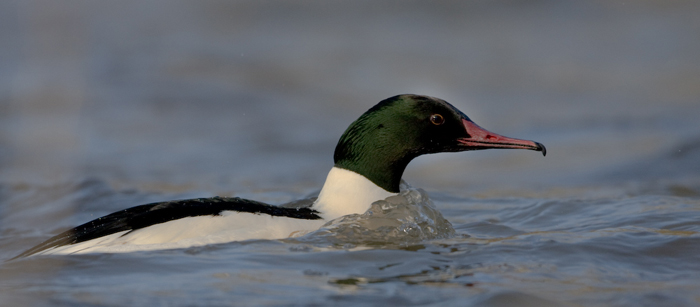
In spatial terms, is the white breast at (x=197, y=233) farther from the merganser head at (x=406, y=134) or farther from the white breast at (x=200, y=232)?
the merganser head at (x=406, y=134)

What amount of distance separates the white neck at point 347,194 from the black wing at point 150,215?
0.37m

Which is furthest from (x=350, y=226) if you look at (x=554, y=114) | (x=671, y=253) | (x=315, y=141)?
(x=554, y=114)

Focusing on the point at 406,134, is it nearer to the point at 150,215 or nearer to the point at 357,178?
the point at 357,178

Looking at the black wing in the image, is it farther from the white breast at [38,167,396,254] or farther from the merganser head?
the merganser head

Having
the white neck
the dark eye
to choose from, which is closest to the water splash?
the white neck

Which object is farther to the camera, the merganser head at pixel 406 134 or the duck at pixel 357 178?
the merganser head at pixel 406 134

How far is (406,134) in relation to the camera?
5551 mm

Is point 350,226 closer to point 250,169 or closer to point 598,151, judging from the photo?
point 250,169

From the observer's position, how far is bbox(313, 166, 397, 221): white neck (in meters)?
5.51

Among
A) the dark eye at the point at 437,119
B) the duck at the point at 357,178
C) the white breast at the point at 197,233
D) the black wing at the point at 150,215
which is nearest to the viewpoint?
the white breast at the point at 197,233

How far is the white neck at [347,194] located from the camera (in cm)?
551

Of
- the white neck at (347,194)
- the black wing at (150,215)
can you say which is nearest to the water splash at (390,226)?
the white neck at (347,194)

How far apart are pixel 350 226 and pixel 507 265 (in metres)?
1.18

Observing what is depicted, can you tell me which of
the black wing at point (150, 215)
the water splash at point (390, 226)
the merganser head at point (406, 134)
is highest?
the merganser head at point (406, 134)
